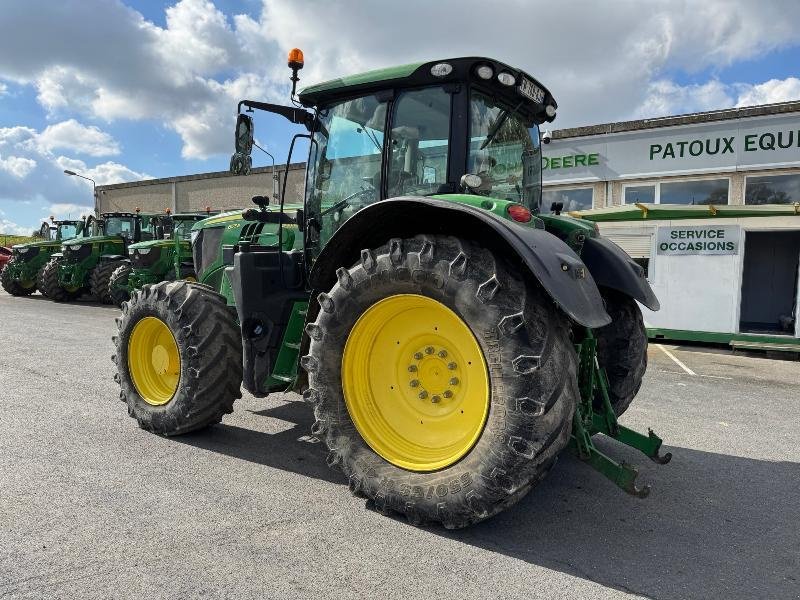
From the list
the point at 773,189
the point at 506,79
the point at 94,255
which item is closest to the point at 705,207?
the point at 773,189

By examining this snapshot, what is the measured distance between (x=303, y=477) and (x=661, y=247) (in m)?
9.87

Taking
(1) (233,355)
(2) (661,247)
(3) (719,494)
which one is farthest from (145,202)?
(3) (719,494)

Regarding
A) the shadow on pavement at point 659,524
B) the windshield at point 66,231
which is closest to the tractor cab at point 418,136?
the shadow on pavement at point 659,524

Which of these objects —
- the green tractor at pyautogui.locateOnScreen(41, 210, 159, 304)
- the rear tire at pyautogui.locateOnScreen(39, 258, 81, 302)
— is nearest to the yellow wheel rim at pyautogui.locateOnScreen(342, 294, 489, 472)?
the green tractor at pyautogui.locateOnScreen(41, 210, 159, 304)

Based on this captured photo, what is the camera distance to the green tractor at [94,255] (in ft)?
54.6

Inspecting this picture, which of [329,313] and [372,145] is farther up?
[372,145]

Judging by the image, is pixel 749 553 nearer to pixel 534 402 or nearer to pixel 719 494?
pixel 719 494

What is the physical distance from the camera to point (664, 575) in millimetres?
2727

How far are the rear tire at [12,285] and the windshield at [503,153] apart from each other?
1921cm

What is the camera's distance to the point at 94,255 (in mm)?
16859

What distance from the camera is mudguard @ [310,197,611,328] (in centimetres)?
285

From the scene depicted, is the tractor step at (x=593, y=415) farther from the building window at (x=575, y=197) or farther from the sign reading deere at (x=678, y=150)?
the building window at (x=575, y=197)

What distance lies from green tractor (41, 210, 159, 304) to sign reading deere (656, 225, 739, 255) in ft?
42.1

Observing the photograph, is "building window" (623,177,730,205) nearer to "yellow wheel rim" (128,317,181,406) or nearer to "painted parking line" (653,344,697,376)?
"painted parking line" (653,344,697,376)
